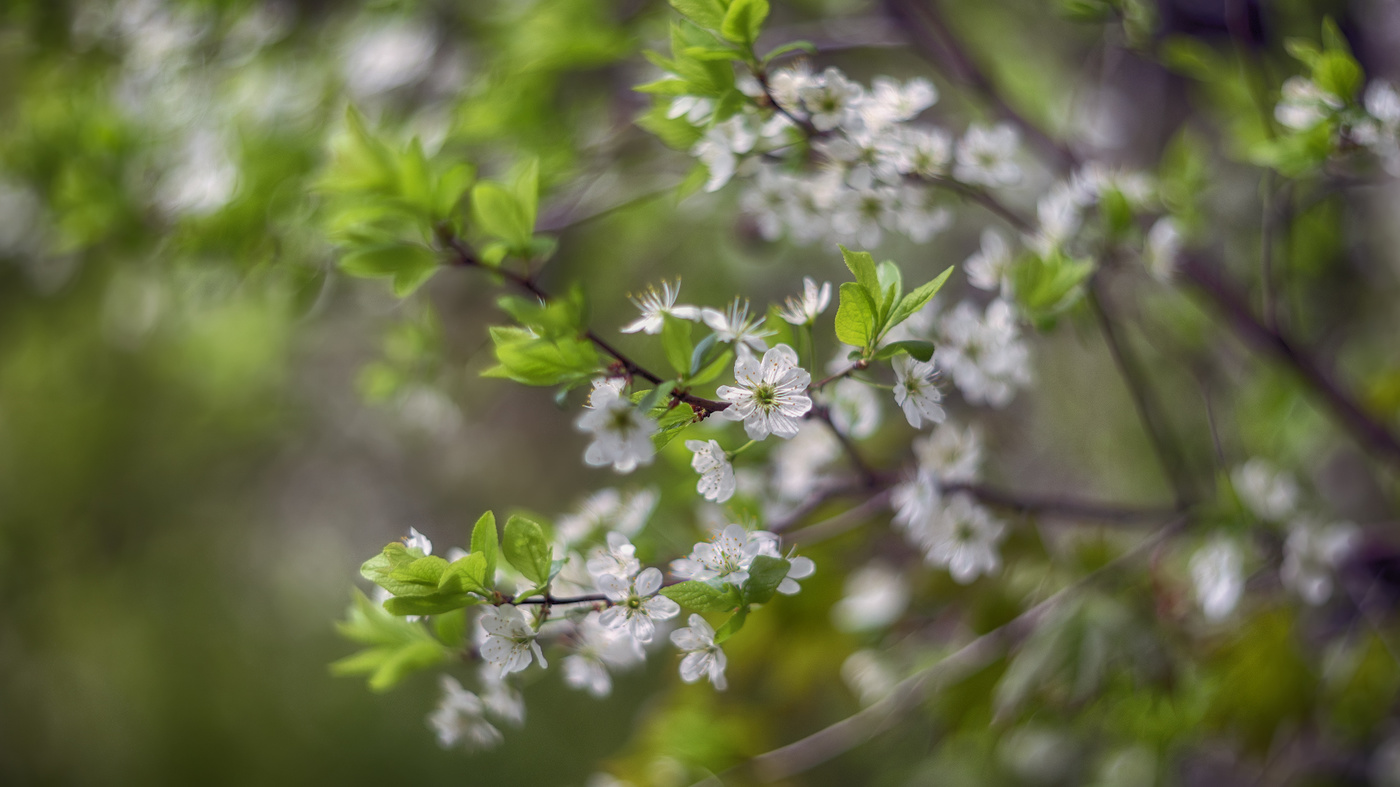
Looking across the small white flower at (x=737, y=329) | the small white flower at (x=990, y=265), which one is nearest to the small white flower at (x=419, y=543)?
the small white flower at (x=737, y=329)

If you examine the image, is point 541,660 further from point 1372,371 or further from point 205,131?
point 1372,371

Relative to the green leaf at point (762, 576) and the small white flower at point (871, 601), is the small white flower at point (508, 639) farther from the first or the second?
the small white flower at point (871, 601)

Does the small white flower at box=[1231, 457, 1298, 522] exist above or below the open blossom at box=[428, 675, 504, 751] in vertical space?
below

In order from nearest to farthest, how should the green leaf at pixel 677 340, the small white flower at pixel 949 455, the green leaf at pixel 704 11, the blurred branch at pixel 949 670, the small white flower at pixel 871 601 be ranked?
the green leaf at pixel 677 340, the green leaf at pixel 704 11, the small white flower at pixel 949 455, the blurred branch at pixel 949 670, the small white flower at pixel 871 601

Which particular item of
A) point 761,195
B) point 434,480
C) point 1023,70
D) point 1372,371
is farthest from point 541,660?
point 434,480

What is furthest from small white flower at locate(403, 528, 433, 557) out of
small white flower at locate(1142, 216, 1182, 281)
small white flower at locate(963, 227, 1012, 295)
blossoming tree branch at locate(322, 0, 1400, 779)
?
small white flower at locate(1142, 216, 1182, 281)

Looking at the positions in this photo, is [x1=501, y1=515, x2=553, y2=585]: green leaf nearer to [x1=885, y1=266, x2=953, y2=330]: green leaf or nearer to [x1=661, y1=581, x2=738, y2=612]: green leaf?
[x1=661, y1=581, x2=738, y2=612]: green leaf
